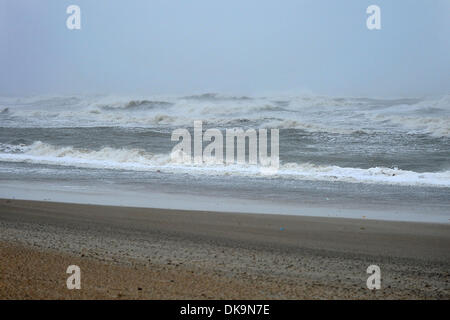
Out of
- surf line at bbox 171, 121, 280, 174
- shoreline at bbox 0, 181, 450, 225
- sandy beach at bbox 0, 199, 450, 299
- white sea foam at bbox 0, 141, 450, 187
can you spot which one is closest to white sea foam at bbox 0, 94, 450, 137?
surf line at bbox 171, 121, 280, 174

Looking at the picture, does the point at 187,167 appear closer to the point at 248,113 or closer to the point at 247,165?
the point at 247,165

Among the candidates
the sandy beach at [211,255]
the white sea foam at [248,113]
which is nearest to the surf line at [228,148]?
the white sea foam at [248,113]

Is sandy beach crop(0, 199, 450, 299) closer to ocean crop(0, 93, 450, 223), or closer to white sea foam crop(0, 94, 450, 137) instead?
ocean crop(0, 93, 450, 223)

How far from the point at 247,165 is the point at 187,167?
178cm

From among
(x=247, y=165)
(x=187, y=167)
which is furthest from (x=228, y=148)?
(x=187, y=167)

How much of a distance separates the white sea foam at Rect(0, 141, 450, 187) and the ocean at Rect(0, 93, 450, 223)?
31 millimetres

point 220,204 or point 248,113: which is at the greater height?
point 248,113

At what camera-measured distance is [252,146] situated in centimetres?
1844

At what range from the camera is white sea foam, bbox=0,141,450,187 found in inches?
477

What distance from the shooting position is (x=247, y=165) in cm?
1399

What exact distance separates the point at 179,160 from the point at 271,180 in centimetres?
470

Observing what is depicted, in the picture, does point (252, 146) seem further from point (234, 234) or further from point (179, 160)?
point (234, 234)

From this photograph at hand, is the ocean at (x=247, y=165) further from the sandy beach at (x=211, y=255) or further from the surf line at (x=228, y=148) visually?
the sandy beach at (x=211, y=255)
